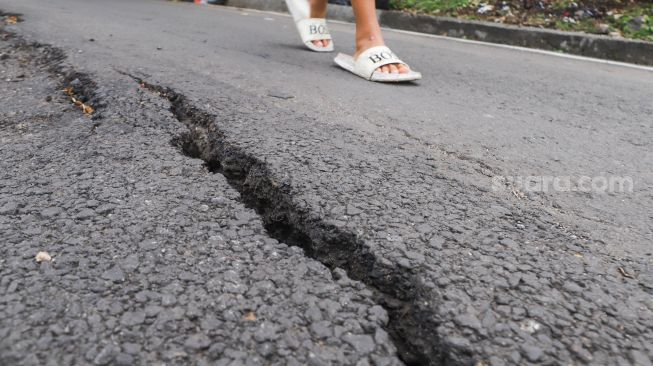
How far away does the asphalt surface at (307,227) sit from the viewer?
999mm

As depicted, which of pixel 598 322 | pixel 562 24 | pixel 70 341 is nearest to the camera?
pixel 70 341

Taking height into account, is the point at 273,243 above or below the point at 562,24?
below

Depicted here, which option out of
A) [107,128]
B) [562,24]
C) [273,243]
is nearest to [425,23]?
[562,24]

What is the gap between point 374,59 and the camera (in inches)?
123

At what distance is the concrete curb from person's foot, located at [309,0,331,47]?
9.32 ft

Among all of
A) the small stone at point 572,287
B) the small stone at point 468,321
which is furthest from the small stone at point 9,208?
the small stone at point 572,287

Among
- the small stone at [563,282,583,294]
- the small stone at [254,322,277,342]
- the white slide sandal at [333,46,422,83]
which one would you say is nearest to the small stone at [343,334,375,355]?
the small stone at [254,322,277,342]

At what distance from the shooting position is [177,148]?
1.85 meters

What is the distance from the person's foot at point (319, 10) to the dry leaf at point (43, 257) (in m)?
3.15

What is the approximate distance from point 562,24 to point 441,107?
14.0 feet

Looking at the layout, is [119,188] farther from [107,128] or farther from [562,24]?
[562,24]

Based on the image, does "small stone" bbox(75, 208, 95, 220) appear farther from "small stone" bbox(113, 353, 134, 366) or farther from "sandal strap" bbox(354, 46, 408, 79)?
"sandal strap" bbox(354, 46, 408, 79)

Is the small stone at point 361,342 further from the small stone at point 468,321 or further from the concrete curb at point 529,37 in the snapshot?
the concrete curb at point 529,37

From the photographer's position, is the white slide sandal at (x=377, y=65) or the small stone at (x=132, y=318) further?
the white slide sandal at (x=377, y=65)
